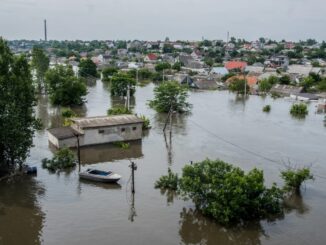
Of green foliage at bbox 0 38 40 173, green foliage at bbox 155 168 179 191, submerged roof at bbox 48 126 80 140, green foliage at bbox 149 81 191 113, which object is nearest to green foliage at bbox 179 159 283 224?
green foliage at bbox 155 168 179 191

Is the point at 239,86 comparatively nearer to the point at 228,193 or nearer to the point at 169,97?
the point at 169,97

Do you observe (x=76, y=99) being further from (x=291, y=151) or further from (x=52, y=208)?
(x=52, y=208)

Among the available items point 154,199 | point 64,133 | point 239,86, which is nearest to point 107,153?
point 64,133

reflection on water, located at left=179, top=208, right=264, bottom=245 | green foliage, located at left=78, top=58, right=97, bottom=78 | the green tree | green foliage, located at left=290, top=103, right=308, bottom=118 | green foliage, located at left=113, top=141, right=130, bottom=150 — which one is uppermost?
the green tree

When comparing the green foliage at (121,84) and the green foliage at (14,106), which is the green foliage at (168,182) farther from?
the green foliage at (121,84)

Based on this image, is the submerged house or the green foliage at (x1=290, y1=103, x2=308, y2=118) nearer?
the submerged house

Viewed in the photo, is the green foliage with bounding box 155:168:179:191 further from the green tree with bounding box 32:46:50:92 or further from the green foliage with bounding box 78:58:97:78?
the green foliage with bounding box 78:58:97:78

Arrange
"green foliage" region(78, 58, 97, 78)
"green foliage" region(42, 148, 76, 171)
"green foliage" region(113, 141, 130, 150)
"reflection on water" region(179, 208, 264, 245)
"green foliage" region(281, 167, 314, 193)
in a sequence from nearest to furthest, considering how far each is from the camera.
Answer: "reflection on water" region(179, 208, 264, 245)
"green foliage" region(281, 167, 314, 193)
"green foliage" region(42, 148, 76, 171)
"green foliage" region(113, 141, 130, 150)
"green foliage" region(78, 58, 97, 78)
